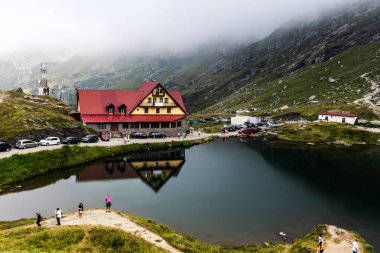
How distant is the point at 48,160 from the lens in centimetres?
7806

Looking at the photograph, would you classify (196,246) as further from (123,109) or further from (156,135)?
(123,109)

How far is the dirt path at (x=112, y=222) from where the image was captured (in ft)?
126

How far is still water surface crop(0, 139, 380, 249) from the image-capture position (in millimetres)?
49562

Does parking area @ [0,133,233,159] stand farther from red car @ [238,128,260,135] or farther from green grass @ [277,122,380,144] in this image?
green grass @ [277,122,380,144]

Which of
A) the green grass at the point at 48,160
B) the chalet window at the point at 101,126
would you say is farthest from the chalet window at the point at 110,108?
the green grass at the point at 48,160

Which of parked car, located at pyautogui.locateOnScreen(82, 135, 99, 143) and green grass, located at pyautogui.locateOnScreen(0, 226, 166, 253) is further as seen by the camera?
parked car, located at pyautogui.locateOnScreen(82, 135, 99, 143)

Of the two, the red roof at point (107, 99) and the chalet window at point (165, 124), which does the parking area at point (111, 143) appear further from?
the red roof at point (107, 99)

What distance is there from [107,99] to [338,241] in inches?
3684

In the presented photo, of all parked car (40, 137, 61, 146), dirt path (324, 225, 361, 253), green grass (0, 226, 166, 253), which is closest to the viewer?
green grass (0, 226, 166, 253)

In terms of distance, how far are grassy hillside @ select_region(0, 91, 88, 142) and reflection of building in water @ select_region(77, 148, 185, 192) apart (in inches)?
914

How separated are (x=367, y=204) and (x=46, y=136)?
8020 centimetres

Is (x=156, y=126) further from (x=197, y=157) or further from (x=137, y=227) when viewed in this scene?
(x=137, y=227)

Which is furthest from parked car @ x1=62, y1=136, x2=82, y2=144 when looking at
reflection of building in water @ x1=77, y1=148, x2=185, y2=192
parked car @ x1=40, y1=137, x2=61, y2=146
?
reflection of building in water @ x1=77, y1=148, x2=185, y2=192

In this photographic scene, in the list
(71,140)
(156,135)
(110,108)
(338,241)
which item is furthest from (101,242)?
(110,108)
